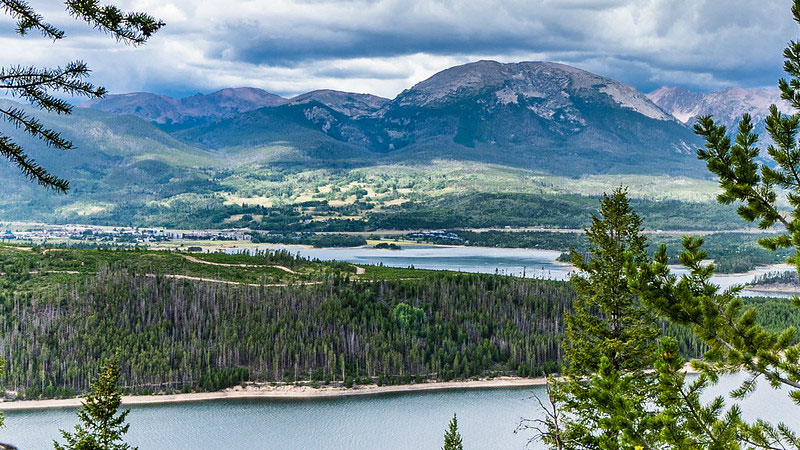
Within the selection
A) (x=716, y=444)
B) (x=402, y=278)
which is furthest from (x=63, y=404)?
(x=716, y=444)

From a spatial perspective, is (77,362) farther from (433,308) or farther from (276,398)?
(433,308)

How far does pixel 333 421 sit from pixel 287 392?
1637cm

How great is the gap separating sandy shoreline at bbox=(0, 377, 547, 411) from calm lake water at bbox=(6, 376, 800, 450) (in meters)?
1.83

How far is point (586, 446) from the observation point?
29562 millimetres

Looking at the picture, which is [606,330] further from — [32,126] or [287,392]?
[287,392]

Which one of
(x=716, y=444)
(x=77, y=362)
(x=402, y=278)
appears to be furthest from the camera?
(x=402, y=278)

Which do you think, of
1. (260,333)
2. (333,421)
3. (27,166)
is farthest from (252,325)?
(27,166)

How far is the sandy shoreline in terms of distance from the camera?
289 ft

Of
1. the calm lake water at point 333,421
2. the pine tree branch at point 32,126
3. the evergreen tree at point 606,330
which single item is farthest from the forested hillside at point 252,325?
the pine tree branch at point 32,126

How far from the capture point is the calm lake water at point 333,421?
237 feet

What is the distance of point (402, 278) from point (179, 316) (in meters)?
40.3

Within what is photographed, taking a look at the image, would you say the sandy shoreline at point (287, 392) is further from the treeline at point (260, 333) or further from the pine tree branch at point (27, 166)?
the pine tree branch at point (27, 166)

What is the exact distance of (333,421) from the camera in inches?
3172

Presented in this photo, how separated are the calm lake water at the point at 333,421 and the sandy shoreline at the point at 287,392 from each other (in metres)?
1.83
